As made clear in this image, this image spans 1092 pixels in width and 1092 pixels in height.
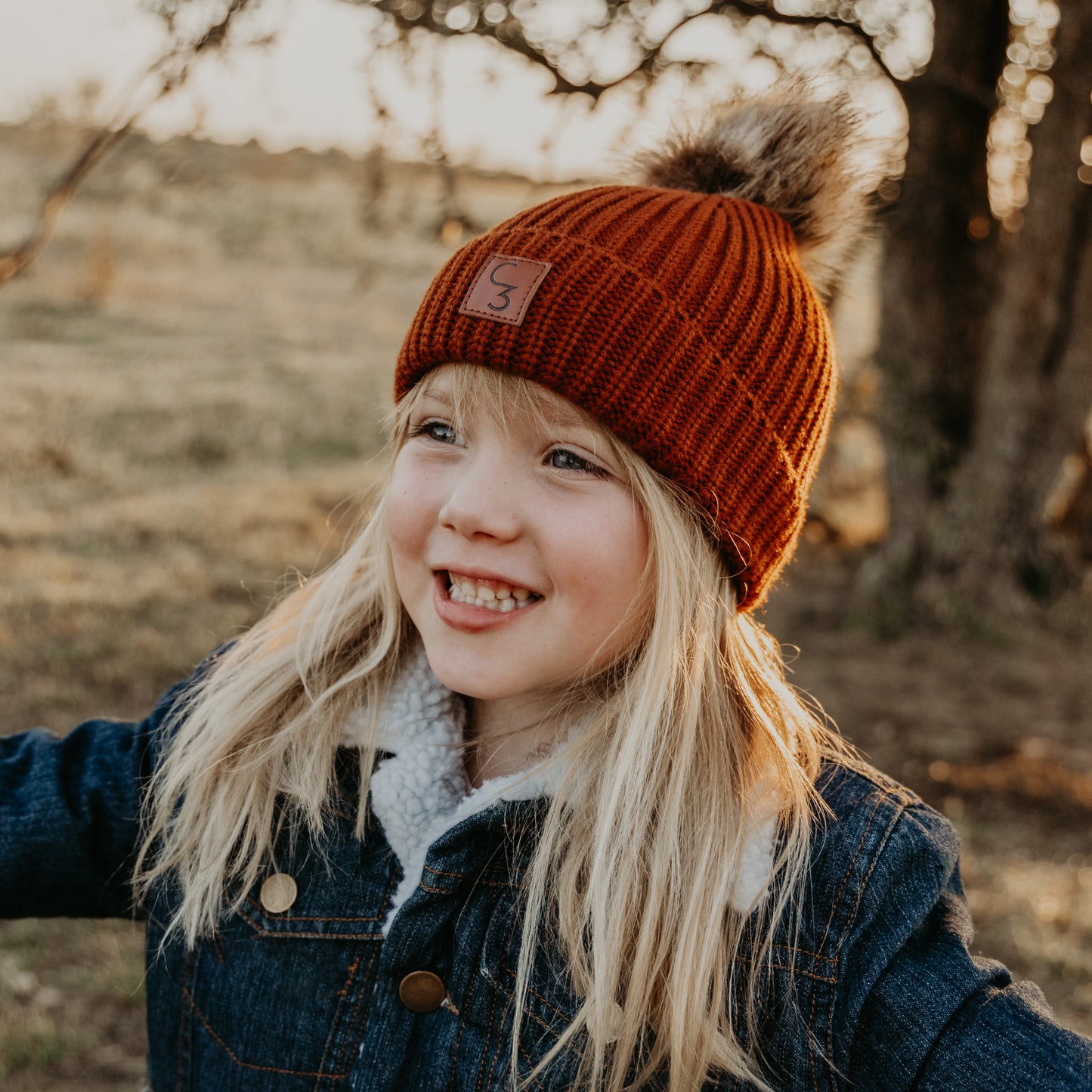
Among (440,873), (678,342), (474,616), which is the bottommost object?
(440,873)

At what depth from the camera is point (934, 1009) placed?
1344 mm

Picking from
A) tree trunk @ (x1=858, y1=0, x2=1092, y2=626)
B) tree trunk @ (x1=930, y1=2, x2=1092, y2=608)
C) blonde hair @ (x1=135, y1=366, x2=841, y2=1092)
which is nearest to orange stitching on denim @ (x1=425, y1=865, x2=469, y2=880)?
blonde hair @ (x1=135, y1=366, x2=841, y2=1092)

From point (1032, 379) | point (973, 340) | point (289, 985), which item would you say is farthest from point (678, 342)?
point (973, 340)

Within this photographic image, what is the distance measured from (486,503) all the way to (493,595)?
0.14 metres

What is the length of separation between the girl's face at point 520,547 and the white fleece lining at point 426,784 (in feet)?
0.51

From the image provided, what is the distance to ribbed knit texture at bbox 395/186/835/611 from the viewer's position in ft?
5.05

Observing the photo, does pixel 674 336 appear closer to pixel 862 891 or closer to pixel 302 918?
pixel 862 891

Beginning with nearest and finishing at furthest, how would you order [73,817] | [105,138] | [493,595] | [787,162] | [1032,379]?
[493,595]
[73,817]
[787,162]
[105,138]
[1032,379]

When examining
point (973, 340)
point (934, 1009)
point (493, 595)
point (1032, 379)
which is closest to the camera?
point (934, 1009)

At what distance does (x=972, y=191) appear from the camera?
525 centimetres

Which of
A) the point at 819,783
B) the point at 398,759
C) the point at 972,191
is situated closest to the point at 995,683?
the point at 972,191

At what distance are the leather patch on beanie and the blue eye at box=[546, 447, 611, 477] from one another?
0.67 ft

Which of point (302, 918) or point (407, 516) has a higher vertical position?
point (407, 516)

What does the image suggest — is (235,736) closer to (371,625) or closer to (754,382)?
(371,625)
